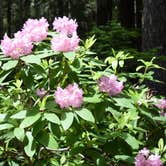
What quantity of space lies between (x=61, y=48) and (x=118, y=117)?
19.8 inches

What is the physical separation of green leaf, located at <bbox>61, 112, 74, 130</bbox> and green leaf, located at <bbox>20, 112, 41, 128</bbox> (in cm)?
13

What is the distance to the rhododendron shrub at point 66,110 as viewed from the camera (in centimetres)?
243

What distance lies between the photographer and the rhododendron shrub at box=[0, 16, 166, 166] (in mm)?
2428

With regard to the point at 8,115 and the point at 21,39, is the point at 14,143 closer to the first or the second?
the point at 8,115

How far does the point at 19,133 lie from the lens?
240cm

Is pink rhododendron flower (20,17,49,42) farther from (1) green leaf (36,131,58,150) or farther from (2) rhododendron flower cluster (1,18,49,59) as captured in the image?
(1) green leaf (36,131,58,150)

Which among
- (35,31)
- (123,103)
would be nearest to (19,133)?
(123,103)

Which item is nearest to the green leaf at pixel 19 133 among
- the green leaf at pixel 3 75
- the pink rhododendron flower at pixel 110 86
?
the green leaf at pixel 3 75

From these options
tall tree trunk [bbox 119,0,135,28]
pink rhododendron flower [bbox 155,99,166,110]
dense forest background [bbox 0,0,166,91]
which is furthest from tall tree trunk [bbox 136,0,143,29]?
pink rhododendron flower [bbox 155,99,166,110]

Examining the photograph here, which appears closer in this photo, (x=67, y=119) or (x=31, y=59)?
(x=67, y=119)

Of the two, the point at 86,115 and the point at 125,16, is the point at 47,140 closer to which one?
the point at 86,115

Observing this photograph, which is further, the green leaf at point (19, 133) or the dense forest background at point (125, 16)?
the dense forest background at point (125, 16)

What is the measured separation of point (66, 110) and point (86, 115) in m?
0.12

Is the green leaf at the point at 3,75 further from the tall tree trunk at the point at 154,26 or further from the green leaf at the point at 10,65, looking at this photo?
the tall tree trunk at the point at 154,26
